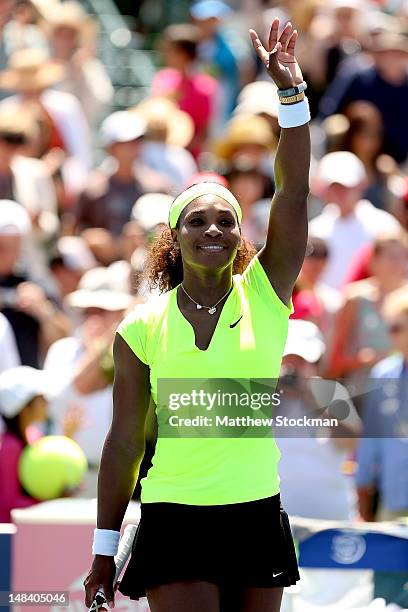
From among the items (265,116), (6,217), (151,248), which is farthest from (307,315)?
(151,248)

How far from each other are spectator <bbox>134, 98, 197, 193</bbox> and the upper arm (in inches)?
218

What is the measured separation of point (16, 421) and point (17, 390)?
0.56 feet

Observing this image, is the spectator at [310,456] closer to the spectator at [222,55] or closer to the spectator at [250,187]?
the spectator at [250,187]

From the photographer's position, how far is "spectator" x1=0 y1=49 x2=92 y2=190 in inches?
399

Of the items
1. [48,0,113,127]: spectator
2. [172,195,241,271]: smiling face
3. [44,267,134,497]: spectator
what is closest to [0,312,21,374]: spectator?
[44,267,134,497]: spectator

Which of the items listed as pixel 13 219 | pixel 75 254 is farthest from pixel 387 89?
pixel 13 219

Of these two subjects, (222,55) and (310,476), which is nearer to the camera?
(310,476)

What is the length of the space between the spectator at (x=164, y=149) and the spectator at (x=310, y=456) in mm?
3574

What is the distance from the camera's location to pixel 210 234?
148 inches

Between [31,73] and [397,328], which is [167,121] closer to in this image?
[31,73]

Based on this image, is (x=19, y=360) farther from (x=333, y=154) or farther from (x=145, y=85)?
(x=145, y=85)

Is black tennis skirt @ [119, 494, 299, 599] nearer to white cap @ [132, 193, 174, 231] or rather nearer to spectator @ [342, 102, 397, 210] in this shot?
white cap @ [132, 193, 174, 231]

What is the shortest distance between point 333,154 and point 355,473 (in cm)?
335

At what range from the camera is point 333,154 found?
911 centimetres
